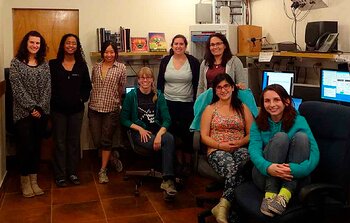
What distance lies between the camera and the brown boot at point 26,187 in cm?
348

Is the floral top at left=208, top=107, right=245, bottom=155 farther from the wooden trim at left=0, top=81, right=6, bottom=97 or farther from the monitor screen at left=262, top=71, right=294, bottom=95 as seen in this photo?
the wooden trim at left=0, top=81, right=6, bottom=97

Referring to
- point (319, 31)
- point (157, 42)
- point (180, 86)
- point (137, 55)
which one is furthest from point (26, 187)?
point (319, 31)

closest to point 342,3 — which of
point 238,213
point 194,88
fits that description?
point 194,88

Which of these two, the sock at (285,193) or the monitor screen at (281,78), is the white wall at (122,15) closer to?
the monitor screen at (281,78)

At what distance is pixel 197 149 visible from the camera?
2889 millimetres

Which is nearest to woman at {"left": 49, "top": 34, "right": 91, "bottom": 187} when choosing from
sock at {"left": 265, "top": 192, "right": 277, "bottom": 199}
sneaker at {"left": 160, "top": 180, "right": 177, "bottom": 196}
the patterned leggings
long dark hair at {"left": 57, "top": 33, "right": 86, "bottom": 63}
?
long dark hair at {"left": 57, "top": 33, "right": 86, "bottom": 63}

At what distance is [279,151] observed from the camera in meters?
2.29

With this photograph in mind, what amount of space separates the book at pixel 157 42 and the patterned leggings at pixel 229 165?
2.49 m

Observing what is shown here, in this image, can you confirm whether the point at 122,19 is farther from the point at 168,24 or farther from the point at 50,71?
the point at 50,71

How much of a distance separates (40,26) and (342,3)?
11.1 ft

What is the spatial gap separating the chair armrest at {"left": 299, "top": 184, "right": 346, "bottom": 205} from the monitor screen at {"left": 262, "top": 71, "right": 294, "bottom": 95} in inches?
66.7

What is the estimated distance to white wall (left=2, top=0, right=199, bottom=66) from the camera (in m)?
4.63

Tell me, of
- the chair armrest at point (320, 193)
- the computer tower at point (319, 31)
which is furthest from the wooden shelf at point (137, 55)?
the chair armrest at point (320, 193)

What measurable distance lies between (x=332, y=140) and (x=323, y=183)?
0.29 m
